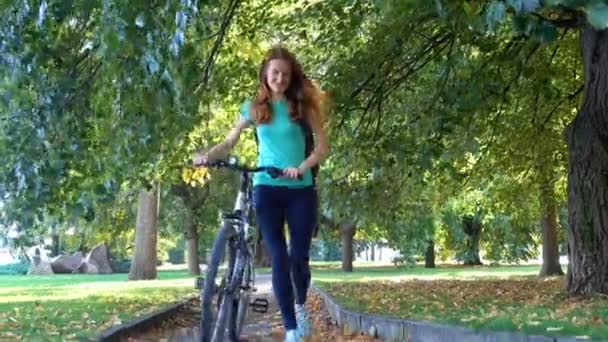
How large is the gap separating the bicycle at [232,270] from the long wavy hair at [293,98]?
1.31 feet

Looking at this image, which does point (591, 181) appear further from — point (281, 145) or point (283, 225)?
point (281, 145)

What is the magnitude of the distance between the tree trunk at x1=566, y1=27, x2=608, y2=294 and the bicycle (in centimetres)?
514

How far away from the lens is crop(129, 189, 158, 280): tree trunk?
25.1 metres

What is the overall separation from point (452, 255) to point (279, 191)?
52604 mm

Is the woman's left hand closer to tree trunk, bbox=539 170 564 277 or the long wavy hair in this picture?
the long wavy hair

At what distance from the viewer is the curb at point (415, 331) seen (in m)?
6.04

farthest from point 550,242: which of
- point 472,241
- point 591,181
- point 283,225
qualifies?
point 472,241

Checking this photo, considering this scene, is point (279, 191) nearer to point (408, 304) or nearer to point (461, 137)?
point (408, 304)

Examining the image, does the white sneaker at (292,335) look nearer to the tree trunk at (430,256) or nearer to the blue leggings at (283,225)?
the blue leggings at (283,225)

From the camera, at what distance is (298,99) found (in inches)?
237

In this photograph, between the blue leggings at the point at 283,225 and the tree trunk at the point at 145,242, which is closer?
the blue leggings at the point at 283,225

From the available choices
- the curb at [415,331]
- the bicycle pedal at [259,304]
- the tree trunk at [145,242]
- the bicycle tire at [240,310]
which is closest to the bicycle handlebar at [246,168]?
the bicycle tire at [240,310]

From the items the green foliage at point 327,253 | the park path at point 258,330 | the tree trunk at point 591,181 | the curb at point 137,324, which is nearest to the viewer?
the curb at point 137,324

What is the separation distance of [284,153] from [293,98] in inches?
15.0
